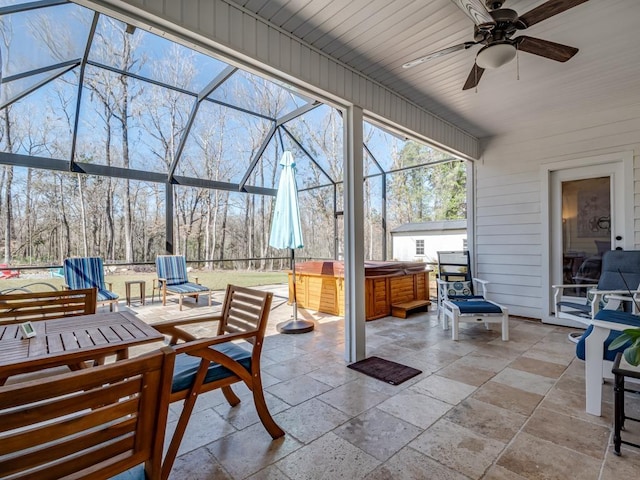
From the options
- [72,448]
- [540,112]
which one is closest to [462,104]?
[540,112]

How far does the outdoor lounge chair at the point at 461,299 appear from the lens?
147 inches

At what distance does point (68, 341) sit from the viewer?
1473 millimetres

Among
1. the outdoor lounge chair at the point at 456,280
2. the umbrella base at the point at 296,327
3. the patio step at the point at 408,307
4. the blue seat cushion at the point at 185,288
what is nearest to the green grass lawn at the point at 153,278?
the blue seat cushion at the point at 185,288

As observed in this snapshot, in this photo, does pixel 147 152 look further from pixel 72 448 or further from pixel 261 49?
pixel 72 448

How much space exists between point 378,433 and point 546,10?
2.81 meters

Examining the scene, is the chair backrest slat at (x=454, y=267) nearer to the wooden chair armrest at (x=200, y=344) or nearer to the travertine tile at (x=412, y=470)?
the travertine tile at (x=412, y=470)

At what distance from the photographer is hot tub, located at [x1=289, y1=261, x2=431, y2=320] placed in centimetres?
480

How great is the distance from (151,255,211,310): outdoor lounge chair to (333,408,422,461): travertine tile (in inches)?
166

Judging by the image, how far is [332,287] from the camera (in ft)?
16.7

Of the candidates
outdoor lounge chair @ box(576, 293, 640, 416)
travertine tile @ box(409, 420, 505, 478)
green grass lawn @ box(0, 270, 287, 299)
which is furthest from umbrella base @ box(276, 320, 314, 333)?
green grass lawn @ box(0, 270, 287, 299)

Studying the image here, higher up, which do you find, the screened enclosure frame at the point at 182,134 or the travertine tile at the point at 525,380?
the screened enclosure frame at the point at 182,134

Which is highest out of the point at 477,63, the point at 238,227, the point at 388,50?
the point at 388,50

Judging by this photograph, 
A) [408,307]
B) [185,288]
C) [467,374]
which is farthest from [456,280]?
[185,288]

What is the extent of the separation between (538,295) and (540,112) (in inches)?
101
